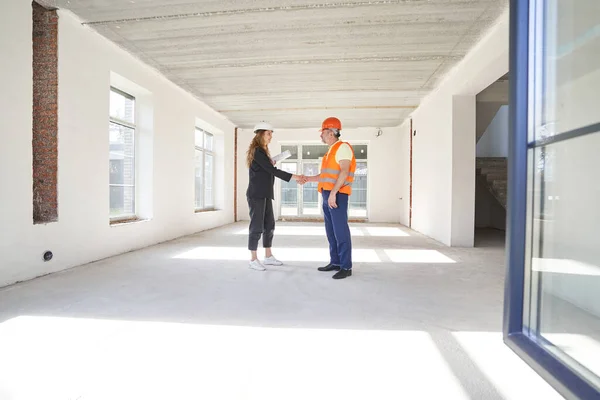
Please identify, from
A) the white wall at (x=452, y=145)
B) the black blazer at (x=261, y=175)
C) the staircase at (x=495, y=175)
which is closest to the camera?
the black blazer at (x=261, y=175)

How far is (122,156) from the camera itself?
4.89 m

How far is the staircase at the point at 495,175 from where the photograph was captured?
686 cm

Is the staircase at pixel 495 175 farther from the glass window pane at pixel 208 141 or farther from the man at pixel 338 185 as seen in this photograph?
the glass window pane at pixel 208 141

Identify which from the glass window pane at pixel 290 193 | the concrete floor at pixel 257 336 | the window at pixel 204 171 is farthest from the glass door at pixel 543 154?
the glass window pane at pixel 290 193

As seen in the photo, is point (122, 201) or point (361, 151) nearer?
point (122, 201)

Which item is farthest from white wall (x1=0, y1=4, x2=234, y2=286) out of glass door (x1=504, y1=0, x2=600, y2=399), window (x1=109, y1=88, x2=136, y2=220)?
glass door (x1=504, y1=0, x2=600, y2=399)

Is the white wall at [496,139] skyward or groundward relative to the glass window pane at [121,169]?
skyward

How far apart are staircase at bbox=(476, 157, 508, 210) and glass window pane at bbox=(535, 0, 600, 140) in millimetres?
5811

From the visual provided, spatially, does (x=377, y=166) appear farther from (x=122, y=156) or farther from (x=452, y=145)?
(x=122, y=156)

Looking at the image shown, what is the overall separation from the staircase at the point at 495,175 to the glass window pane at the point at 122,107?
702cm

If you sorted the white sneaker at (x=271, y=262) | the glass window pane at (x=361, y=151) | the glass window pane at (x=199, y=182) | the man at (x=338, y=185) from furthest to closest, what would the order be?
1. the glass window pane at (x=361, y=151)
2. the glass window pane at (x=199, y=182)
3. the white sneaker at (x=271, y=262)
4. the man at (x=338, y=185)

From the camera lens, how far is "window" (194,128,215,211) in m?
7.66

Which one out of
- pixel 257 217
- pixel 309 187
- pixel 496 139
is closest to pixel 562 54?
pixel 257 217

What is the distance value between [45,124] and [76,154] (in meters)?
0.41
